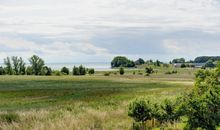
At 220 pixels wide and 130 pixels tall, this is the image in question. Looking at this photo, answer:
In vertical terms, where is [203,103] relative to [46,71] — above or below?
below

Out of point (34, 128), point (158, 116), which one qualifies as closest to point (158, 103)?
point (158, 116)

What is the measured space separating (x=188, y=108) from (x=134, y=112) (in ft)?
26.9

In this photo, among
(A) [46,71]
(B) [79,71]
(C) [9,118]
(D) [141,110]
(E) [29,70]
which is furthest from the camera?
(E) [29,70]

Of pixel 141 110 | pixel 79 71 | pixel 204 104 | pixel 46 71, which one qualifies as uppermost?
pixel 46 71

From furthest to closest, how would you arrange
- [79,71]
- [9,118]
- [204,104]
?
[79,71] < [9,118] < [204,104]

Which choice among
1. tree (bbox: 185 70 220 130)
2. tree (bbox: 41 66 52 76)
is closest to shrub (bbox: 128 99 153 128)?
tree (bbox: 185 70 220 130)

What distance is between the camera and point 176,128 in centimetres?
2138

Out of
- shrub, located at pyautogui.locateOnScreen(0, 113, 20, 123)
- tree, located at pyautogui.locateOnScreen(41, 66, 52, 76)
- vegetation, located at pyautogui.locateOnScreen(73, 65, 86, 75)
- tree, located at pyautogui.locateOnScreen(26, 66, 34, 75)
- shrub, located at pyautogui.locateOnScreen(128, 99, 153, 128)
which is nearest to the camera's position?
shrub, located at pyautogui.locateOnScreen(128, 99, 153, 128)

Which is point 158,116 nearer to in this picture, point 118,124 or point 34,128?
point 118,124

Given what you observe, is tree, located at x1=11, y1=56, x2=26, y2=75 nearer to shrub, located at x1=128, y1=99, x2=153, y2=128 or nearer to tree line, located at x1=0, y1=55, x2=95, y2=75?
tree line, located at x1=0, y1=55, x2=95, y2=75

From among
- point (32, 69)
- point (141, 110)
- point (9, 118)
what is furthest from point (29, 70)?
point (141, 110)

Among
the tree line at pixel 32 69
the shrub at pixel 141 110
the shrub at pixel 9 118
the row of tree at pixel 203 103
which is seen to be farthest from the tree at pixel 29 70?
the row of tree at pixel 203 103

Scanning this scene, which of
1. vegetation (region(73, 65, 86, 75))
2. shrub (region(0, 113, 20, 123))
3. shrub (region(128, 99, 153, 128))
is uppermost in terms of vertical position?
vegetation (region(73, 65, 86, 75))

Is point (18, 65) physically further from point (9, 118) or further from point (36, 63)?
point (9, 118)
